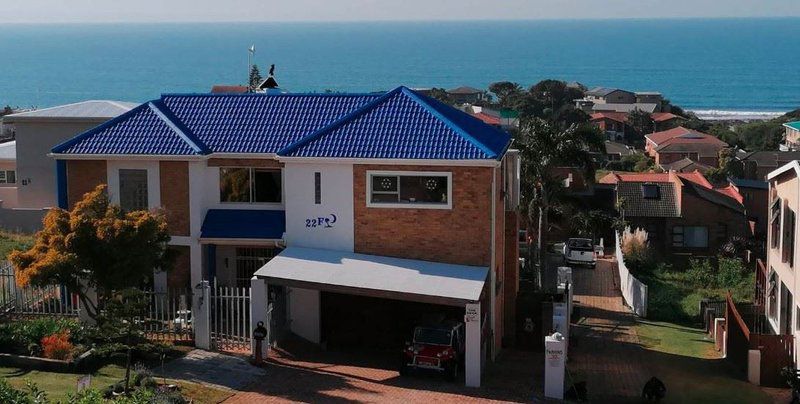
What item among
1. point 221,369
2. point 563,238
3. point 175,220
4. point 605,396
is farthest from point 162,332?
point 563,238

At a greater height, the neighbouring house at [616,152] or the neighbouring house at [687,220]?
the neighbouring house at [616,152]

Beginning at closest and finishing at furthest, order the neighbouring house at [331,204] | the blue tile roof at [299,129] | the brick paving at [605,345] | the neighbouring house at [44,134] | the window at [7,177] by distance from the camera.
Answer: the neighbouring house at [331,204]
the brick paving at [605,345]
the blue tile roof at [299,129]
the neighbouring house at [44,134]
the window at [7,177]

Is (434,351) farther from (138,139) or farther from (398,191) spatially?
(138,139)

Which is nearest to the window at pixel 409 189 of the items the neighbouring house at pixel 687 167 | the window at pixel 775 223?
the window at pixel 775 223

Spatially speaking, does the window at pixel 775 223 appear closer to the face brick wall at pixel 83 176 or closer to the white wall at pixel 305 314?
the white wall at pixel 305 314

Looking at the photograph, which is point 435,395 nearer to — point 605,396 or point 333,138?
point 605,396

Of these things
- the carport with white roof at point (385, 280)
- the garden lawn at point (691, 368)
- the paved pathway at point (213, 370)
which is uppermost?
the carport with white roof at point (385, 280)

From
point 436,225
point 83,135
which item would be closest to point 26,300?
point 83,135

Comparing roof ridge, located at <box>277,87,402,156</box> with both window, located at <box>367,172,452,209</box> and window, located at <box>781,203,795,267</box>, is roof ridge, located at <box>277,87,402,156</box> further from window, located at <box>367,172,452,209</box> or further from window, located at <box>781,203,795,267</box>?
window, located at <box>781,203,795,267</box>
